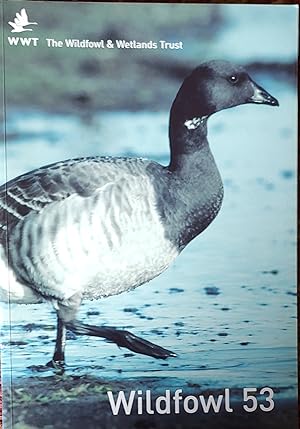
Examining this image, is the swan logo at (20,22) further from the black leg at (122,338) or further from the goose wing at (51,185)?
the black leg at (122,338)

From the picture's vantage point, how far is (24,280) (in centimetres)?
227

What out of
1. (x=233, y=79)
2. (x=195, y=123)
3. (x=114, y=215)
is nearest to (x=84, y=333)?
(x=114, y=215)

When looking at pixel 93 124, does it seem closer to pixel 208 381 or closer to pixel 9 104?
pixel 9 104

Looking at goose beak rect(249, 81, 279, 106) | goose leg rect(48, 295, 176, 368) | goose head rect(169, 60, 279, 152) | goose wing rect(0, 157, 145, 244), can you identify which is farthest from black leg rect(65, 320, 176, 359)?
goose beak rect(249, 81, 279, 106)

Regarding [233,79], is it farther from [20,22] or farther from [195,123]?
[20,22]

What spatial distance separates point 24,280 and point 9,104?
0.44 m

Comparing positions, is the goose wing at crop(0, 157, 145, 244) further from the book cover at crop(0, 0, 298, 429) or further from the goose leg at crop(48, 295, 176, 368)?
the goose leg at crop(48, 295, 176, 368)

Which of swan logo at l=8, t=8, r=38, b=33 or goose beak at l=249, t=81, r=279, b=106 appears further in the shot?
goose beak at l=249, t=81, r=279, b=106

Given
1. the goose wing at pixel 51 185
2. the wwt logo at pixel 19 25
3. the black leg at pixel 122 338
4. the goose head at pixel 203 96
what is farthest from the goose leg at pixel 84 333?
the wwt logo at pixel 19 25

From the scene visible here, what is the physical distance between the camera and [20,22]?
224cm

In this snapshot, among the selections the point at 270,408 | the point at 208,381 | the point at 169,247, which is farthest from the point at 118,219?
the point at 270,408

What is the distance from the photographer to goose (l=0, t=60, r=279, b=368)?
2271 mm

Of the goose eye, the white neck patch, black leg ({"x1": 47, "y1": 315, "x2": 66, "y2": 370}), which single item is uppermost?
the goose eye

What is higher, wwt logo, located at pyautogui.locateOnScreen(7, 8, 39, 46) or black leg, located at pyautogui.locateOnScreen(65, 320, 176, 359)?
wwt logo, located at pyautogui.locateOnScreen(7, 8, 39, 46)
